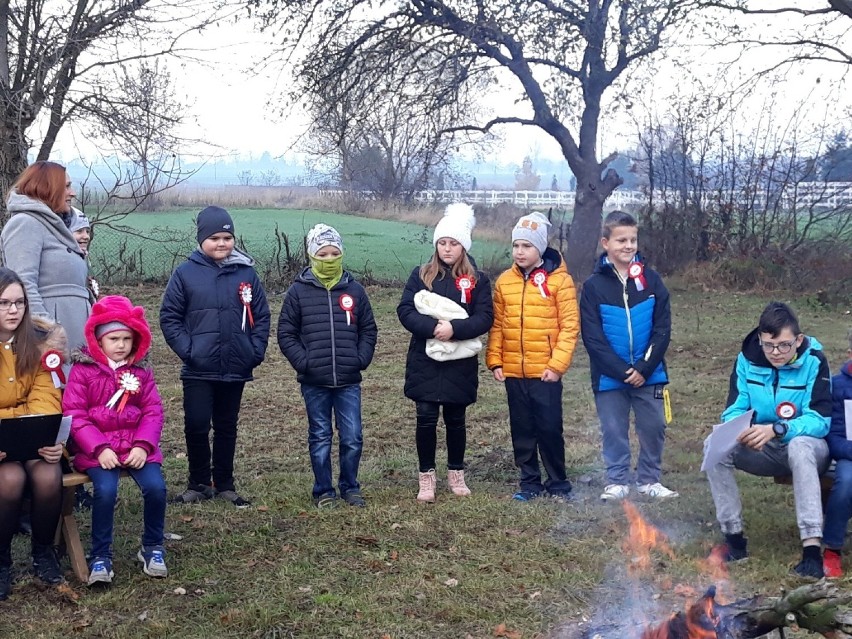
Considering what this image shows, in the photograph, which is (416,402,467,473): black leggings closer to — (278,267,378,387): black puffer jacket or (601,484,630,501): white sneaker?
(278,267,378,387): black puffer jacket

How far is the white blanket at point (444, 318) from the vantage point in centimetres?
600

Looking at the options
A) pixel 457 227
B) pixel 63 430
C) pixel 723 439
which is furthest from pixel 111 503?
pixel 723 439

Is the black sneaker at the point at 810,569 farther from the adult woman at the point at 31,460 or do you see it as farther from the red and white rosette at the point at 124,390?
the adult woman at the point at 31,460

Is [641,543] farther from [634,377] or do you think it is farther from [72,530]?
[72,530]

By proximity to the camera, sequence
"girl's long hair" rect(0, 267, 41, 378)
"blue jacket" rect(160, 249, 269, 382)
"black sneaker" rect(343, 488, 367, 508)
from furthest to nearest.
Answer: "black sneaker" rect(343, 488, 367, 508) → "blue jacket" rect(160, 249, 269, 382) → "girl's long hair" rect(0, 267, 41, 378)

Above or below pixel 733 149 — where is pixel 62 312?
below

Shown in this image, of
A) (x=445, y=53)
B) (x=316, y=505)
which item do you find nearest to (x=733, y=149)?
(x=445, y=53)

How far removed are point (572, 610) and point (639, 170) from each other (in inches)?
659

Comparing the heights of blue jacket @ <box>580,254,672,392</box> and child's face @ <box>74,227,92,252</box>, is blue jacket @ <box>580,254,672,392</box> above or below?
below

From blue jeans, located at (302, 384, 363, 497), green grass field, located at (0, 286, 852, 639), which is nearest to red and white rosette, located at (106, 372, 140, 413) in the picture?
green grass field, located at (0, 286, 852, 639)

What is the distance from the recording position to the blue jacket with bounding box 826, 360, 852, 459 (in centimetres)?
479

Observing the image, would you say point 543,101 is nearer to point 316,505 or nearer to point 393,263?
point 393,263

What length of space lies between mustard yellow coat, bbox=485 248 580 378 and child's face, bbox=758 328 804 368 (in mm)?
1365

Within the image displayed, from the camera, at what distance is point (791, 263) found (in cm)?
1795
